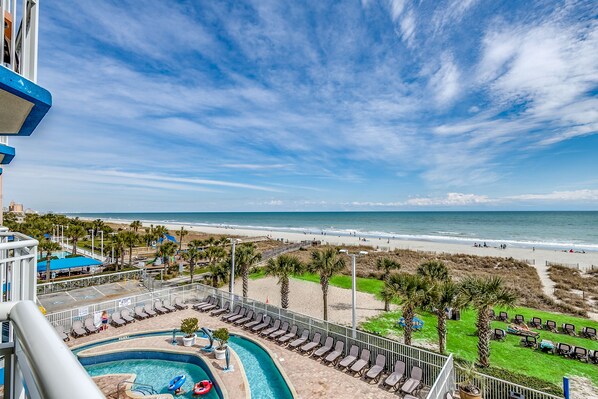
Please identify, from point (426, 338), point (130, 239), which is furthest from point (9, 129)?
point (130, 239)

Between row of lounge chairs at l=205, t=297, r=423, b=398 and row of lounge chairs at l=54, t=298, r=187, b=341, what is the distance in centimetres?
234

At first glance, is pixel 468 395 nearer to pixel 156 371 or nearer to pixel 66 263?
pixel 156 371

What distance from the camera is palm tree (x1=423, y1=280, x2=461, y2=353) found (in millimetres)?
15039

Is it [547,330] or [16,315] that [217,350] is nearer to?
[16,315]

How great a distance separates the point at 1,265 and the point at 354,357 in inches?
553

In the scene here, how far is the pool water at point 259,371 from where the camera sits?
1288cm

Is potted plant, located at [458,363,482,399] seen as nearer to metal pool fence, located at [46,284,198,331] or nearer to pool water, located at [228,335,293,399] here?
pool water, located at [228,335,293,399]

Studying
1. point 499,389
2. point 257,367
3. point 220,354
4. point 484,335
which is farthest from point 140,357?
point 484,335

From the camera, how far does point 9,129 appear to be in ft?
12.5

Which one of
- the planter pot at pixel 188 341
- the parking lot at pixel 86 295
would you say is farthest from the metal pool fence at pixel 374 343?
the planter pot at pixel 188 341

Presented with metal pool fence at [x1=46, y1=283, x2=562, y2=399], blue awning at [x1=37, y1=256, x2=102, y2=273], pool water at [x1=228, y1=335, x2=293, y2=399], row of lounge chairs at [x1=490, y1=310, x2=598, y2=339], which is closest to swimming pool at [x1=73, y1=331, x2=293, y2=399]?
pool water at [x1=228, y1=335, x2=293, y2=399]

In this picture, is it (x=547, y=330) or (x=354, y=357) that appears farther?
(x=547, y=330)

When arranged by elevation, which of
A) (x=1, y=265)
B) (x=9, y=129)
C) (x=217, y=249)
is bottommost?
(x=217, y=249)

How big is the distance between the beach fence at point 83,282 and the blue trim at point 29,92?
27.5m
